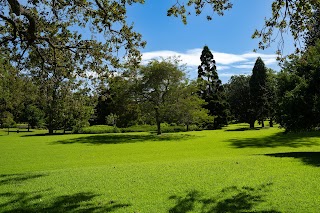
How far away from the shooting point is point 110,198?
28.7 feet

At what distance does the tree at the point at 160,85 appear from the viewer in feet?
128

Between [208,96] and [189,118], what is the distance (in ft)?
80.2

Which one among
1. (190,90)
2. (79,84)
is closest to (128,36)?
(79,84)

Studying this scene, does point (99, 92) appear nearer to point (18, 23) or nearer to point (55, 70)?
point (55, 70)

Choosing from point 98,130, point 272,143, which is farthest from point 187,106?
point 98,130

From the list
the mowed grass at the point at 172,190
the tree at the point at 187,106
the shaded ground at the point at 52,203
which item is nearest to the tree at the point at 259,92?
the tree at the point at 187,106

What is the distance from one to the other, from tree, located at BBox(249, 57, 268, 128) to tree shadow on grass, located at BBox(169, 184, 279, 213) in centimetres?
5688

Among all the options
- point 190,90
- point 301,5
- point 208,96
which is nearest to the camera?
point 301,5

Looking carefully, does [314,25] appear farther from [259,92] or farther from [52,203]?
[259,92]

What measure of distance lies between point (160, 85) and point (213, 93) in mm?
26577

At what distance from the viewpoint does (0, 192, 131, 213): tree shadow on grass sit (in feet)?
25.9

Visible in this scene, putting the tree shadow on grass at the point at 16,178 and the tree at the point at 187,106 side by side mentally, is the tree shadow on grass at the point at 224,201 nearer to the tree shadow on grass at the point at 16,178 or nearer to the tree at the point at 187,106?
the tree shadow on grass at the point at 16,178

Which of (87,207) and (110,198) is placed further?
(110,198)

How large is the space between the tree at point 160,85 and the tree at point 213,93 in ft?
68.9
